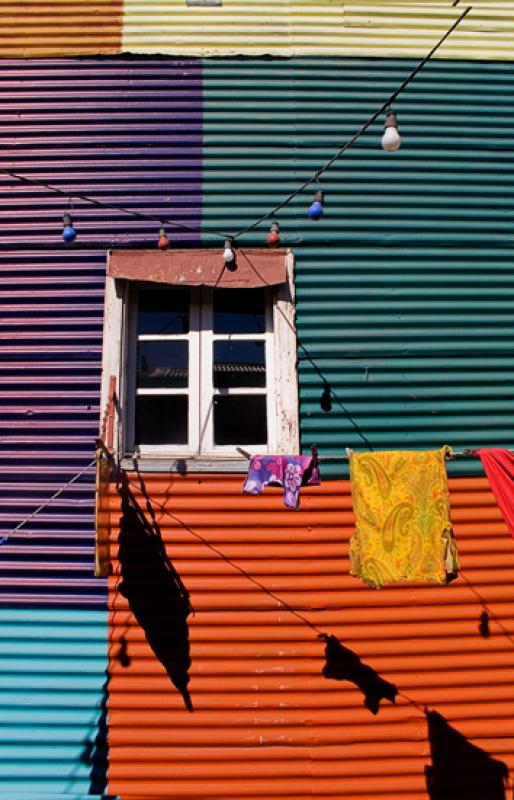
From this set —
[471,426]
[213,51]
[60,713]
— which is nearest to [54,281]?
[213,51]

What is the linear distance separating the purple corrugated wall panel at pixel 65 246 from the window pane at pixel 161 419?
43 centimetres

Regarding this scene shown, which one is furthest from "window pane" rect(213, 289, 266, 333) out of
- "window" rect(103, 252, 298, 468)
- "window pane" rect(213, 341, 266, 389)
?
"window pane" rect(213, 341, 266, 389)

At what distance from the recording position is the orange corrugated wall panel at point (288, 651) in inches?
178

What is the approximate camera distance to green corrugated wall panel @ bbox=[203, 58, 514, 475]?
5.19m

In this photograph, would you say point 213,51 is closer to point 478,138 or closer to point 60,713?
point 478,138

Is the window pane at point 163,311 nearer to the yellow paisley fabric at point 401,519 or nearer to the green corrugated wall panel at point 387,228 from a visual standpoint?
the green corrugated wall panel at point 387,228

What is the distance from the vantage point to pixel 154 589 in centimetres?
476

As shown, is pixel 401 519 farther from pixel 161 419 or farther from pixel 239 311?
pixel 239 311

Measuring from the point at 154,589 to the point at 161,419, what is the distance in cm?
154

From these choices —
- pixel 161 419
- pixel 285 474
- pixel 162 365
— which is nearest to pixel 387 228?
pixel 162 365

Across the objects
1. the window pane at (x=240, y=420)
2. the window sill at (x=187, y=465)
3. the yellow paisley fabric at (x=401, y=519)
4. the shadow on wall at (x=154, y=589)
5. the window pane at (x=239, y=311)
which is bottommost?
the shadow on wall at (x=154, y=589)

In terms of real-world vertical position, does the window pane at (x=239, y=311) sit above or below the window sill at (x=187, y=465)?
above

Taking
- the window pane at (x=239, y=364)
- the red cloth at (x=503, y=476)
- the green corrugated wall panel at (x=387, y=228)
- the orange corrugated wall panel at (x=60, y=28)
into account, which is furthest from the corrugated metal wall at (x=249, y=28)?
the red cloth at (x=503, y=476)

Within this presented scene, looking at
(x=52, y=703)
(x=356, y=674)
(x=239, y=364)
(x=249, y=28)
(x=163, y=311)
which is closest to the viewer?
(x=52, y=703)
